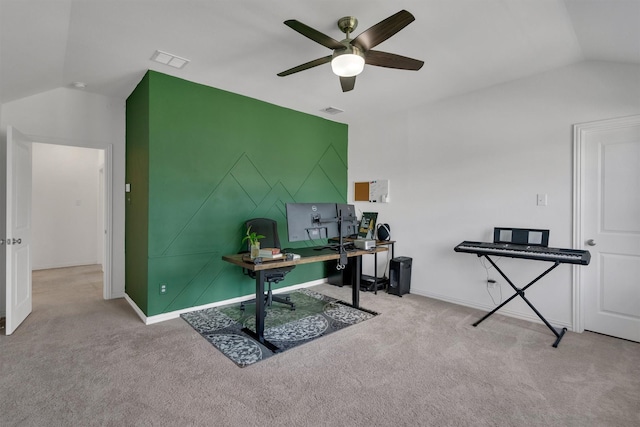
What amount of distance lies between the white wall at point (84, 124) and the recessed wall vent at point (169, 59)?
61.0 inches

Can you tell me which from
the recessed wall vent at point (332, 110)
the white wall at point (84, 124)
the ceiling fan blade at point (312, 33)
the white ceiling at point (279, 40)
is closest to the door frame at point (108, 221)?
the white wall at point (84, 124)

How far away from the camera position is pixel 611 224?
3.01m

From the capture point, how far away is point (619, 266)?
9.75ft

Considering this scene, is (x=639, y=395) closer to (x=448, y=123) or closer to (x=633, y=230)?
(x=633, y=230)

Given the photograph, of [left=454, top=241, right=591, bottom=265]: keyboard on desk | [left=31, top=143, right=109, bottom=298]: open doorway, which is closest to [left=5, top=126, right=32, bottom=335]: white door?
[left=31, top=143, right=109, bottom=298]: open doorway

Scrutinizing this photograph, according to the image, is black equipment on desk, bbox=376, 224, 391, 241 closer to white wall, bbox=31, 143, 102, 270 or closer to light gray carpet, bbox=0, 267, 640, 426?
light gray carpet, bbox=0, 267, 640, 426

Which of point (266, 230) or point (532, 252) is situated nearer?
point (532, 252)

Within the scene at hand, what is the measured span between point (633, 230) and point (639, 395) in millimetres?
1526

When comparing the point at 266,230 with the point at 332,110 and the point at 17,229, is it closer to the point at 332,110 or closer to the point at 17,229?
the point at 332,110

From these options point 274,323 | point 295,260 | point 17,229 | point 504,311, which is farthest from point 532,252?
point 17,229

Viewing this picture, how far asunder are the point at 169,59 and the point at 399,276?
3728mm

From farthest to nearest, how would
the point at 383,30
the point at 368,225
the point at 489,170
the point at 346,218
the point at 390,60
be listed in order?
the point at 368,225 < the point at 489,170 < the point at 346,218 < the point at 390,60 < the point at 383,30

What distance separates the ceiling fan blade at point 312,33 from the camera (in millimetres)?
1997

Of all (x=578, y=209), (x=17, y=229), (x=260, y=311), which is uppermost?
(x=578, y=209)
